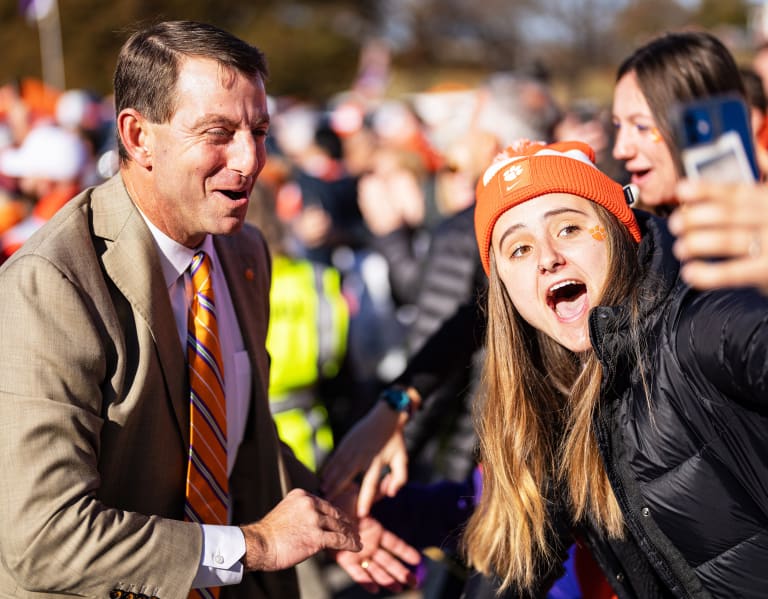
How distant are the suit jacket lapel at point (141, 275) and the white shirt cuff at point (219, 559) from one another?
12.9 inches

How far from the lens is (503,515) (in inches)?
114

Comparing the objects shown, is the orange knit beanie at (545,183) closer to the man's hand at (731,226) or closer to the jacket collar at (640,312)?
the jacket collar at (640,312)

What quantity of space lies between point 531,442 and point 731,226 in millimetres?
1539

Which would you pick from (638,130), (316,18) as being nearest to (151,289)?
(638,130)


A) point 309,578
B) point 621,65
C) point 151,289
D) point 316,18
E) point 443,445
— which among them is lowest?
point 309,578

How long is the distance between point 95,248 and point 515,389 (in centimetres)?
129

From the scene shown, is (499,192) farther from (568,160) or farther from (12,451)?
(12,451)

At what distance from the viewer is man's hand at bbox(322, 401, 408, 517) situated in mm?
3252

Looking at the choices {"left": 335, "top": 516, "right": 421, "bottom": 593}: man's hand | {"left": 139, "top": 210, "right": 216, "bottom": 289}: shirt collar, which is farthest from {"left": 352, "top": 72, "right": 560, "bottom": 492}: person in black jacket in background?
{"left": 139, "top": 210, "right": 216, "bottom": 289}: shirt collar

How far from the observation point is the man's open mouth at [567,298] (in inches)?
109

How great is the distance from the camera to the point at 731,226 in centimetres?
142

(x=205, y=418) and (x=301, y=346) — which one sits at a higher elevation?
(x=205, y=418)

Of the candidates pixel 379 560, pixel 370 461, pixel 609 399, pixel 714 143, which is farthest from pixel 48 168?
pixel 714 143

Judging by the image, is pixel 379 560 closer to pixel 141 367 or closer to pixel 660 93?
pixel 141 367
